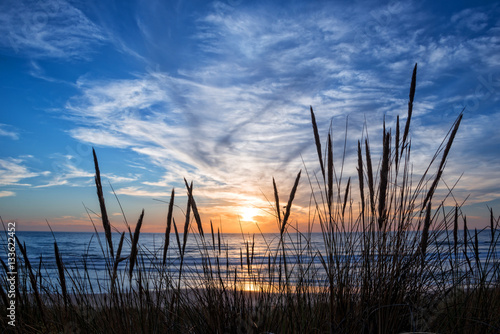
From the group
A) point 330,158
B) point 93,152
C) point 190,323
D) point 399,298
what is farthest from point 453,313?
point 93,152

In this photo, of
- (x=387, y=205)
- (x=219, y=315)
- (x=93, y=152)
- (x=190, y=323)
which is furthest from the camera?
(x=387, y=205)

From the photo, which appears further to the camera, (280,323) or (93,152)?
(280,323)

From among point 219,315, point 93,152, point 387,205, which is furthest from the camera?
point 387,205

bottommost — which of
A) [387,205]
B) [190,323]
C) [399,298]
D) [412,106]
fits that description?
[190,323]

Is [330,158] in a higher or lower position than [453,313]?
higher

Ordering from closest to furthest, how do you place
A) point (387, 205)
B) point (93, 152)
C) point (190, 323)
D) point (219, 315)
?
1. point (93, 152)
2. point (219, 315)
3. point (190, 323)
4. point (387, 205)

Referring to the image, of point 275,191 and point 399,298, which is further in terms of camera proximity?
point 275,191

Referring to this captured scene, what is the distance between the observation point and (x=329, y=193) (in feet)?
7.62

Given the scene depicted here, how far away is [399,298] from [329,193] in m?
0.77

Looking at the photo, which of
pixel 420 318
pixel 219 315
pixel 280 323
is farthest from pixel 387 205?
pixel 219 315

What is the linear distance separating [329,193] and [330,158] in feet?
0.75

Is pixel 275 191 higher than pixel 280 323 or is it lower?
higher

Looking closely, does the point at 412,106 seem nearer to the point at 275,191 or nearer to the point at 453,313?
the point at 275,191

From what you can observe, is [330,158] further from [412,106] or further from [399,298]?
[399,298]
